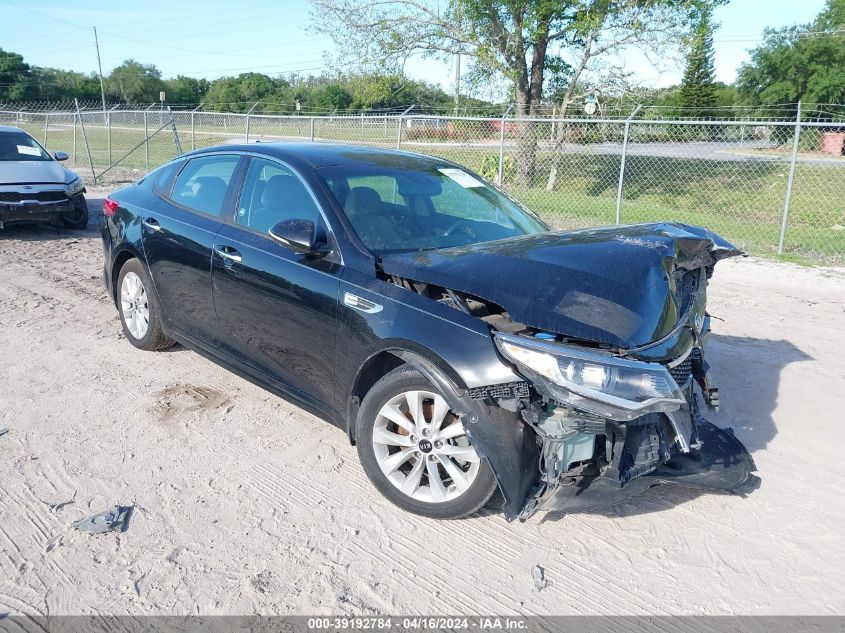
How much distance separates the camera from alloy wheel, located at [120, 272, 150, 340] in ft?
18.0

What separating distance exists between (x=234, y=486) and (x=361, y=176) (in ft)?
6.36

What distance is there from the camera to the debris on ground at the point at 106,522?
3.27 meters

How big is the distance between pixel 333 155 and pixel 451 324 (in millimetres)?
1860

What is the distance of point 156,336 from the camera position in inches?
214

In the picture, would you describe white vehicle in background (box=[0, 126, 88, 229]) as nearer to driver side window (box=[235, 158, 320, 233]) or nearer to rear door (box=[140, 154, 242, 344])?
rear door (box=[140, 154, 242, 344])

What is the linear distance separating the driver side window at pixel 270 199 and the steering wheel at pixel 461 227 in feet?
2.59

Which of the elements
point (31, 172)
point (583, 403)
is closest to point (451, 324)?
point (583, 403)

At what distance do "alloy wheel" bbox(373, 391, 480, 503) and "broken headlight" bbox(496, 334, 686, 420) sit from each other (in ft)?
1.70

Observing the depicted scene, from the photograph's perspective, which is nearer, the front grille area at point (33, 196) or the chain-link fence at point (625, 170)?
the front grille area at point (33, 196)

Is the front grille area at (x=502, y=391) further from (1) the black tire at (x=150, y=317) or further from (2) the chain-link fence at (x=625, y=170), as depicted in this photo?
(2) the chain-link fence at (x=625, y=170)

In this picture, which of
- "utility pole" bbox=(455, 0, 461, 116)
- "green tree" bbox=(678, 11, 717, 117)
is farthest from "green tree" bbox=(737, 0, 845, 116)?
"utility pole" bbox=(455, 0, 461, 116)

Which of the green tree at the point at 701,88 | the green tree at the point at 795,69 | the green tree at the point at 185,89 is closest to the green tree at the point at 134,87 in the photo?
the green tree at the point at 185,89

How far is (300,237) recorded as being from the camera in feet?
12.3

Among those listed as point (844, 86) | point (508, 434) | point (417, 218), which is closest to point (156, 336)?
point (417, 218)
